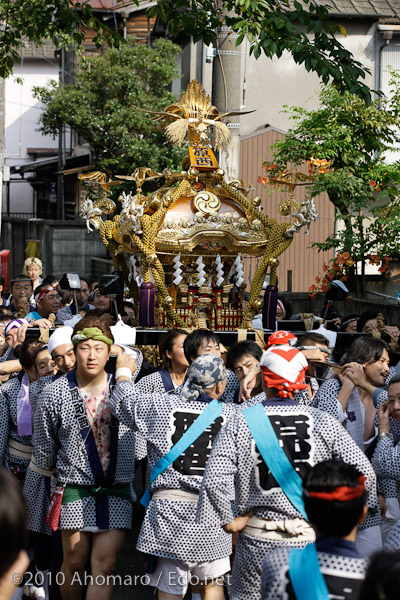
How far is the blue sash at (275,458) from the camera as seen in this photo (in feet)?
11.5

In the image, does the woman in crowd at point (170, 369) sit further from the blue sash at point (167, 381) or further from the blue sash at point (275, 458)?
the blue sash at point (275, 458)

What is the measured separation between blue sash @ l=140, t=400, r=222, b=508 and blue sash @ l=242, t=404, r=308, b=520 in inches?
15.2

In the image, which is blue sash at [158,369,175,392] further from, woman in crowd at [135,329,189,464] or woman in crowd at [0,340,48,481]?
woman in crowd at [0,340,48,481]

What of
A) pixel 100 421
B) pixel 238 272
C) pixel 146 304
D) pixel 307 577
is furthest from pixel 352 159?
pixel 307 577

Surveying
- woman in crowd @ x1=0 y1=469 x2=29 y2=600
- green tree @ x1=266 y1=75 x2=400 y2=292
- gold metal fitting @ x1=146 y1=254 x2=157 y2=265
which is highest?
green tree @ x1=266 y1=75 x2=400 y2=292

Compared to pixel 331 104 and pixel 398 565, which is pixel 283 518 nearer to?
pixel 398 565

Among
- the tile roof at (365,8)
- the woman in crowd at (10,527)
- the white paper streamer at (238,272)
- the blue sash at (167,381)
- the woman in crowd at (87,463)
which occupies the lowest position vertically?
the woman in crowd at (87,463)

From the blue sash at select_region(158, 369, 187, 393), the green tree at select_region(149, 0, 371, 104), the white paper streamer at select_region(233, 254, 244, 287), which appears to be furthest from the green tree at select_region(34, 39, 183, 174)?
the blue sash at select_region(158, 369, 187, 393)

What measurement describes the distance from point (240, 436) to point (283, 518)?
0.40 m

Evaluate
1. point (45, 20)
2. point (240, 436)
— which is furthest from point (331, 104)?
point (240, 436)

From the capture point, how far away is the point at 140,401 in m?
4.18

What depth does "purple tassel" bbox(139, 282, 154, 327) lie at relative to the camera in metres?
7.61

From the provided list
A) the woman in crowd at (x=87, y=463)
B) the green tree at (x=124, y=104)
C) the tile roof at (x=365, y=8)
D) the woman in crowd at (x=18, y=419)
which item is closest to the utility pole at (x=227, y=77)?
the woman in crowd at (x=18, y=419)

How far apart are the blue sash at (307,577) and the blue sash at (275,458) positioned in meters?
1.01
